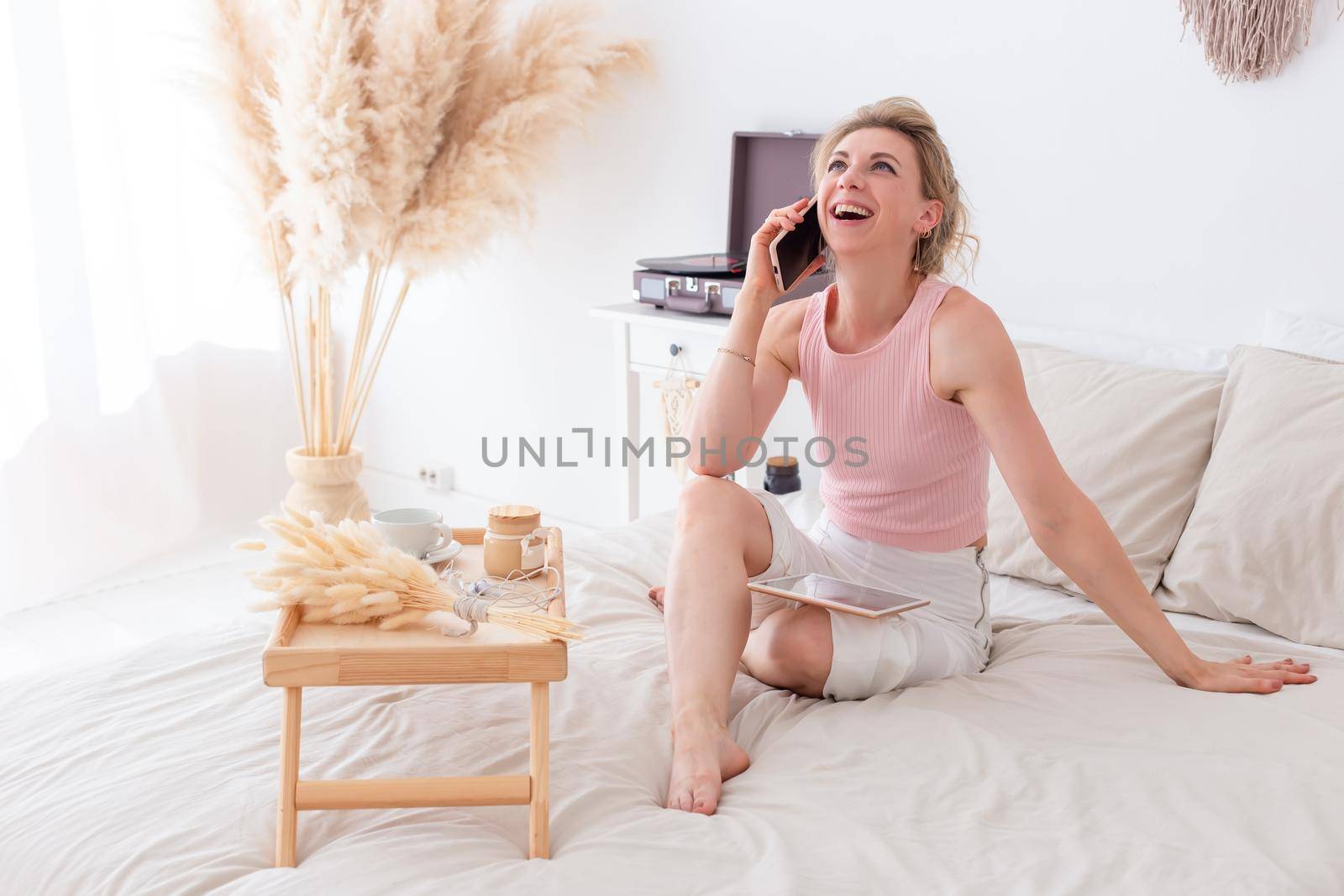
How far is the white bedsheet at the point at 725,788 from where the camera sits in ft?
3.59

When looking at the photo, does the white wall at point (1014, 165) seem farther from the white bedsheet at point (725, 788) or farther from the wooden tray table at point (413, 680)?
the wooden tray table at point (413, 680)

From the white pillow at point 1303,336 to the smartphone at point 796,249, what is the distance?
759mm

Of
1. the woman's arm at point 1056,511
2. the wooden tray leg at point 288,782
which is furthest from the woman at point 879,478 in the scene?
the wooden tray leg at point 288,782

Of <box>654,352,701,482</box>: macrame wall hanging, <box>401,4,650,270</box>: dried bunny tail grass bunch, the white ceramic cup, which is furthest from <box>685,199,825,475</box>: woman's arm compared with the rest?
<box>401,4,650,270</box>: dried bunny tail grass bunch

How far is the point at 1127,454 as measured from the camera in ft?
6.03

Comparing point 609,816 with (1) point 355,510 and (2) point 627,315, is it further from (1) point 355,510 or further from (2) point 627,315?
(1) point 355,510

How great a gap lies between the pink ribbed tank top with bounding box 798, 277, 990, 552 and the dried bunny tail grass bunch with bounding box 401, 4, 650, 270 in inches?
52.3

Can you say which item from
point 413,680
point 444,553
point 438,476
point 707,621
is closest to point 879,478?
point 707,621

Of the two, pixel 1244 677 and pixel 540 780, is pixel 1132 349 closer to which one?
pixel 1244 677

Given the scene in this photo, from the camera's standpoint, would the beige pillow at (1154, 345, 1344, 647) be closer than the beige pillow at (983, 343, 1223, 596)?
Yes

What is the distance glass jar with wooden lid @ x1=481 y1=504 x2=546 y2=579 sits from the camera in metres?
1.48

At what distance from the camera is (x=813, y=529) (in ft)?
5.81
